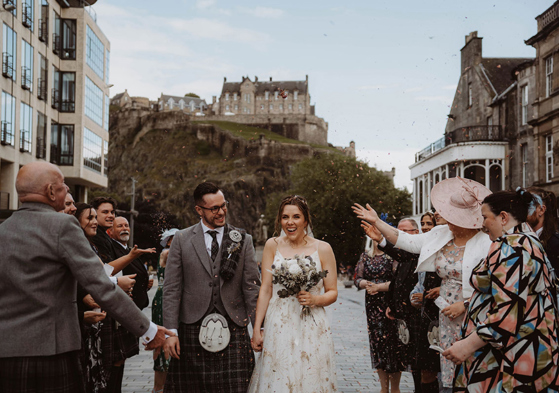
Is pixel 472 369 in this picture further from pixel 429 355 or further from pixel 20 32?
pixel 20 32

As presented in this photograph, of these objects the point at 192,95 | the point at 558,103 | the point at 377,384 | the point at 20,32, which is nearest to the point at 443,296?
the point at 377,384

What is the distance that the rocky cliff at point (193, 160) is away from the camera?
10975 centimetres

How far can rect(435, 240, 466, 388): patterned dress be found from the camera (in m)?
5.73

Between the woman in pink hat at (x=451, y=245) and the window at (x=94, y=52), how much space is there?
35.7m

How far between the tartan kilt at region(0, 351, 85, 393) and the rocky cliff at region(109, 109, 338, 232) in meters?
98.0

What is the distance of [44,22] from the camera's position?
34.0 meters

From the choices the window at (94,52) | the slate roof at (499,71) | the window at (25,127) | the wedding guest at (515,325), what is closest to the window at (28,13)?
the window at (25,127)

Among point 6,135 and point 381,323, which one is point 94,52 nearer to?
point 6,135

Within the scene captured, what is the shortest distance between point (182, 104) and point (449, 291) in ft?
503

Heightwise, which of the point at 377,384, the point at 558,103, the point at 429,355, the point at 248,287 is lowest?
the point at 377,384

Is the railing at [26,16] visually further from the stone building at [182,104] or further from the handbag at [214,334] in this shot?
the stone building at [182,104]

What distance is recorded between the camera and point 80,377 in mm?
4066

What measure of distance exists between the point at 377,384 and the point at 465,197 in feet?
13.6

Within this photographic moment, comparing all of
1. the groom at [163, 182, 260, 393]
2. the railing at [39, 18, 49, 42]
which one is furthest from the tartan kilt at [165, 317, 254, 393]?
the railing at [39, 18, 49, 42]
